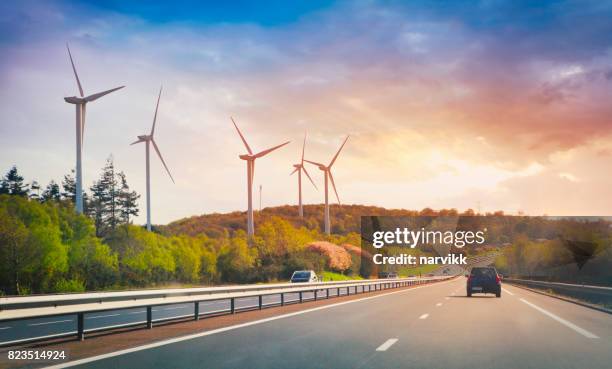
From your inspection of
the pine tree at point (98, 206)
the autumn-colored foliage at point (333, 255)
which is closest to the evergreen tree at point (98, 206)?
the pine tree at point (98, 206)

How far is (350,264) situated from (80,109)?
64574 millimetres

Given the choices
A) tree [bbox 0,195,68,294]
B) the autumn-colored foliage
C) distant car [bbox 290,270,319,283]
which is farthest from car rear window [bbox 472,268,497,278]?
the autumn-colored foliage

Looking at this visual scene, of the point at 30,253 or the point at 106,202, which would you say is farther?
the point at 106,202

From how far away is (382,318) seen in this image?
62.8ft

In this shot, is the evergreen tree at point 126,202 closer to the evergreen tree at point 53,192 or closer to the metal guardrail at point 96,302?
the evergreen tree at point 53,192

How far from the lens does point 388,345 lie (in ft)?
40.2

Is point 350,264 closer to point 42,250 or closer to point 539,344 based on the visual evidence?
point 42,250

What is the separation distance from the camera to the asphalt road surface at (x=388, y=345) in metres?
10.1

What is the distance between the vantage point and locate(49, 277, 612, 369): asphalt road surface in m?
10.1

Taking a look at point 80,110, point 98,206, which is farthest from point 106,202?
point 80,110

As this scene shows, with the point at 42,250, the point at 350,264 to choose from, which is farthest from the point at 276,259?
the point at 42,250

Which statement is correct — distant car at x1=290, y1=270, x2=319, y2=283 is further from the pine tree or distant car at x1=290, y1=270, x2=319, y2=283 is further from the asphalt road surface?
the pine tree

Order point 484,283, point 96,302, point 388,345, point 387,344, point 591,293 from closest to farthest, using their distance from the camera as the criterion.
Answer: point 388,345
point 387,344
point 96,302
point 591,293
point 484,283

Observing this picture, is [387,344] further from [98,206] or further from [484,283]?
[98,206]
